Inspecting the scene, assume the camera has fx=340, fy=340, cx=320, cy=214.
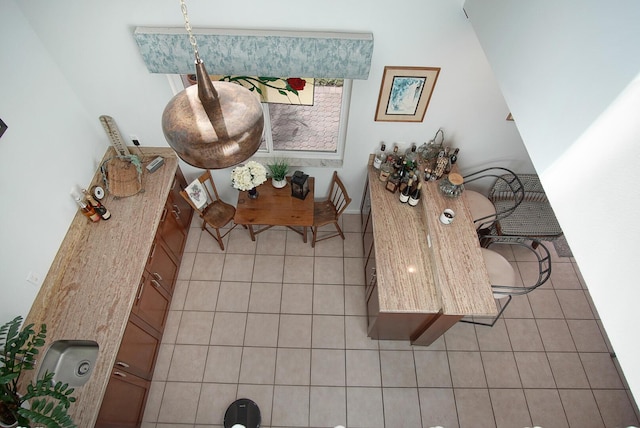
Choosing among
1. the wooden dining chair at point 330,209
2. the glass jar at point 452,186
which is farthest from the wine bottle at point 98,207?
the glass jar at point 452,186

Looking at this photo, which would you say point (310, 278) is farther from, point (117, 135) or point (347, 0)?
point (347, 0)

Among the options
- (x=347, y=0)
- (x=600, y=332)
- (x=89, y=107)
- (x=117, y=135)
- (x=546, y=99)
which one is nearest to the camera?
(x=546, y=99)

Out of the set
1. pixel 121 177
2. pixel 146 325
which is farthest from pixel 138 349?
pixel 121 177

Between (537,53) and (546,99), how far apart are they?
9.7 inches

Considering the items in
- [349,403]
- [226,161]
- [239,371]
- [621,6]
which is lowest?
[349,403]

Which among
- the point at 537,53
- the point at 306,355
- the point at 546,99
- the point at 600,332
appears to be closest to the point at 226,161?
the point at 546,99

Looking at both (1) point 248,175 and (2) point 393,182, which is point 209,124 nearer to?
(1) point 248,175

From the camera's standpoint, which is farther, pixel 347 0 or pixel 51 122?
pixel 51 122

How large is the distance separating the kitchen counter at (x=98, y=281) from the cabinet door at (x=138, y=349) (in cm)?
18

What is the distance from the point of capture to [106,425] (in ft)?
8.21

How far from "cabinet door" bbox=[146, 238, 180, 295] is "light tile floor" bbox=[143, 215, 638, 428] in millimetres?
155

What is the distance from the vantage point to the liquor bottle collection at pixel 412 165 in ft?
10.7

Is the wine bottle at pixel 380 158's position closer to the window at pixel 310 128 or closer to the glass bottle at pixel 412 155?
the glass bottle at pixel 412 155

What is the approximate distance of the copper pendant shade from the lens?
0.97 m
